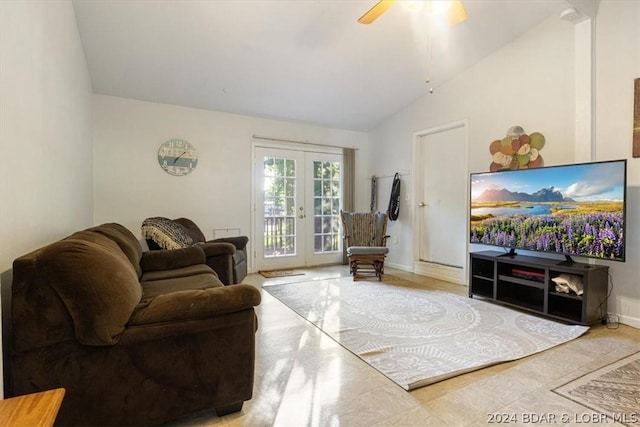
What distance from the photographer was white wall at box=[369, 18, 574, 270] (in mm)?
3031

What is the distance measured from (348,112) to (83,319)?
420 cm

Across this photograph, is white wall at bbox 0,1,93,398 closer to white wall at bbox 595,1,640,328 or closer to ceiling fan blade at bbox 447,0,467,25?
ceiling fan blade at bbox 447,0,467,25

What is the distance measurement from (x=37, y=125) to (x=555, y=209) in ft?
12.2

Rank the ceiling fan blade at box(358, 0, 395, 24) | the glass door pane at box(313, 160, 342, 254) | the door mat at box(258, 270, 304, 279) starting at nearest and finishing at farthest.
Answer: the ceiling fan blade at box(358, 0, 395, 24)
the door mat at box(258, 270, 304, 279)
the glass door pane at box(313, 160, 342, 254)

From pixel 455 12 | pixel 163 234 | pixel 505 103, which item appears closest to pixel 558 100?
pixel 505 103

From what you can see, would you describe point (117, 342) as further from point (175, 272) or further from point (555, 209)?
point (555, 209)

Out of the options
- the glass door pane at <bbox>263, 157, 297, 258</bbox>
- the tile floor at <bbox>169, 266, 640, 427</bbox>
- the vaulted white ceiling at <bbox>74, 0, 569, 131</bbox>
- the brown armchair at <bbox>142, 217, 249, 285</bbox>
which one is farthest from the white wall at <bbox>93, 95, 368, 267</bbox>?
the tile floor at <bbox>169, 266, 640, 427</bbox>

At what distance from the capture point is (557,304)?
2.86 m

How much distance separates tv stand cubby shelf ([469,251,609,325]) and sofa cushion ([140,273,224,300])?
2589mm

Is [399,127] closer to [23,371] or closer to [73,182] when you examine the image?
[73,182]

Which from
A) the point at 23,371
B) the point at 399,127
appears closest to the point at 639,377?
the point at 23,371

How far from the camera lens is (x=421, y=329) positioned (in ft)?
8.27

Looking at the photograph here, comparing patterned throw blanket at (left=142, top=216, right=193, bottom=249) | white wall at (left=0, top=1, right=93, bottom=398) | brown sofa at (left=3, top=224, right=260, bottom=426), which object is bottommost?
brown sofa at (left=3, top=224, right=260, bottom=426)

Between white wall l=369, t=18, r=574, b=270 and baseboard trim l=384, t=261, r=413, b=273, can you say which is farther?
baseboard trim l=384, t=261, r=413, b=273
